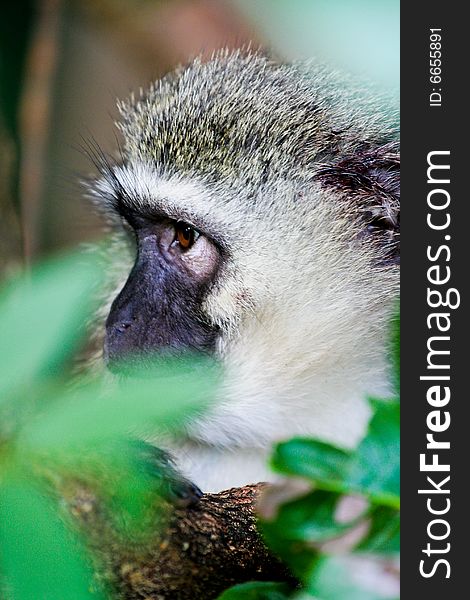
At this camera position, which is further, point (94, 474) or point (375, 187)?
point (375, 187)

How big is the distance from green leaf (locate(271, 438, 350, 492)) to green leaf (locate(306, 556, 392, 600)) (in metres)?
0.06

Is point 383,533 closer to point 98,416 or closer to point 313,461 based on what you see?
point 313,461

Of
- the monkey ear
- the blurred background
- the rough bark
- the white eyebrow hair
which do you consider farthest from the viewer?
the blurred background

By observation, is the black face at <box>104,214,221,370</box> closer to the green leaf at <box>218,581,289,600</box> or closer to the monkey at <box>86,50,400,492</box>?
the monkey at <box>86,50,400,492</box>

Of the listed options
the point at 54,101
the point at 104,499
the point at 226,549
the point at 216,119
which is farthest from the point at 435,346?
the point at 54,101

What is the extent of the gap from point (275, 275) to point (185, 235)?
7.5 inches

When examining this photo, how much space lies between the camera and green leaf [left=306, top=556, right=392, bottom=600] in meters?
0.74

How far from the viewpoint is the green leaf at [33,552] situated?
0.70 m

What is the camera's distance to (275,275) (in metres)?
1.32

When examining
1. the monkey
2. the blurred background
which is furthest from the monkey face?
the blurred background

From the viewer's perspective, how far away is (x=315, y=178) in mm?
1349

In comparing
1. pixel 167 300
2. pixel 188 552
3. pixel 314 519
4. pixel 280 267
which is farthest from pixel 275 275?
pixel 314 519

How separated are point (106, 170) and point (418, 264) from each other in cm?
71

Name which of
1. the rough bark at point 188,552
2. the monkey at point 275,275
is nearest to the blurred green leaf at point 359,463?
the rough bark at point 188,552
